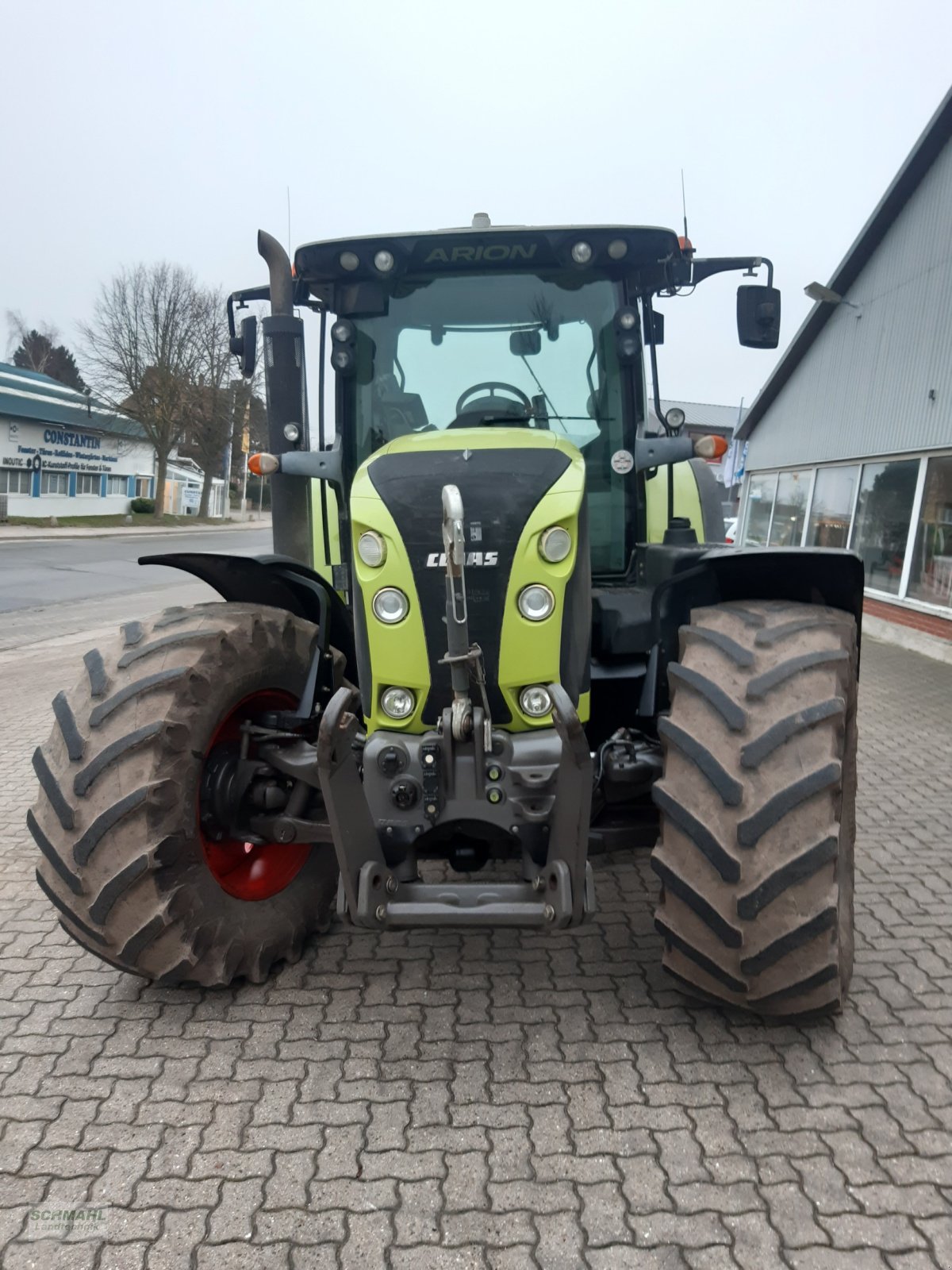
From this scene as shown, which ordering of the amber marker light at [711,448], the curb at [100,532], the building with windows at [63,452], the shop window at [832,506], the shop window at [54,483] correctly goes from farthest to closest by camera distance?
the shop window at [54,483] → the building with windows at [63,452] → the curb at [100,532] → the shop window at [832,506] → the amber marker light at [711,448]

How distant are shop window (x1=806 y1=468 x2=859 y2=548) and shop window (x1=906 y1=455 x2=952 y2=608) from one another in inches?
90.8

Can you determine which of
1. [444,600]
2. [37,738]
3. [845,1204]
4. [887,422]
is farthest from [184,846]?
[887,422]

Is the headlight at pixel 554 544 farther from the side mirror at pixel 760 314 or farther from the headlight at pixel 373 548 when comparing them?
the side mirror at pixel 760 314

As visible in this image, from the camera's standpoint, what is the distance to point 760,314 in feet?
13.9

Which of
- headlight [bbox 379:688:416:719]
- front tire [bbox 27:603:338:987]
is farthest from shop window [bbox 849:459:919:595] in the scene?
front tire [bbox 27:603:338:987]

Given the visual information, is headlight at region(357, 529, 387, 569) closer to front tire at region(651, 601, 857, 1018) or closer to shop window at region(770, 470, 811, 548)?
front tire at region(651, 601, 857, 1018)

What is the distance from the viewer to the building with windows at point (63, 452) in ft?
129

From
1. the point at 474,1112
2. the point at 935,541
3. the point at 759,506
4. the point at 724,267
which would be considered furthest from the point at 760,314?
the point at 759,506

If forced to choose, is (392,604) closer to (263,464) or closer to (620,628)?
(620,628)

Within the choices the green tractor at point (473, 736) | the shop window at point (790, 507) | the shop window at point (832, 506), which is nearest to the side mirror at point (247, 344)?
the green tractor at point (473, 736)

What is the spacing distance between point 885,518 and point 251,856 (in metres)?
12.3

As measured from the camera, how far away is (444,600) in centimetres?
292

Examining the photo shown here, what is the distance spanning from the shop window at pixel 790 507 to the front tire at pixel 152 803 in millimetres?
15466

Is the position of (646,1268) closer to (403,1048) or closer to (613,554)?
(403,1048)
